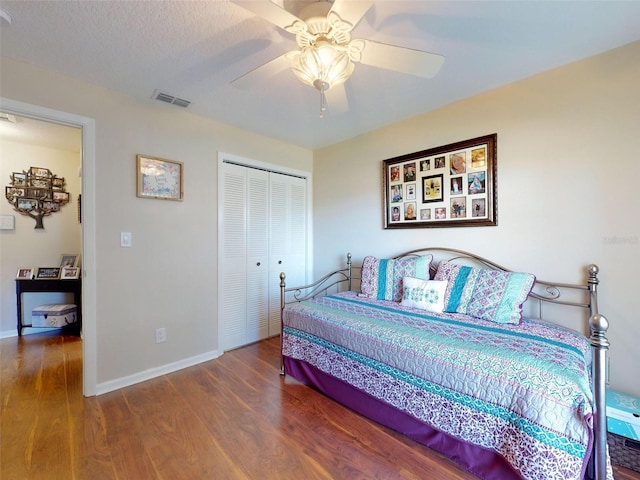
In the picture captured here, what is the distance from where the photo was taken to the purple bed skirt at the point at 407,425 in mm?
1351

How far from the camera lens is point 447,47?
5.74 ft

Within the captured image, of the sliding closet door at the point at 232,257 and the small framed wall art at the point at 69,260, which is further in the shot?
the small framed wall art at the point at 69,260

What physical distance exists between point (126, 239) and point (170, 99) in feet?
4.02

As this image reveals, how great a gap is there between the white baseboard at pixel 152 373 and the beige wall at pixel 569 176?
2393mm

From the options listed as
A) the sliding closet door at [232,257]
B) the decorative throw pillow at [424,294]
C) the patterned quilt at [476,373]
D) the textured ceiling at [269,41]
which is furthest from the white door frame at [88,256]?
the decorative throw pillow at [424,294]

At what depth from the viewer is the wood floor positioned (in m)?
1.44

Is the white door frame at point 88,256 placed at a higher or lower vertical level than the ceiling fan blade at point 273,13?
lower

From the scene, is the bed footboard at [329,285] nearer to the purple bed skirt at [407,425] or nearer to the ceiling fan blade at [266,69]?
the purple bed skirt at [407,425]

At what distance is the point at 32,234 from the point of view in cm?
355

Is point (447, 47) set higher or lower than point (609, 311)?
higher

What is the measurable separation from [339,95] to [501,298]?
1709 millimetres

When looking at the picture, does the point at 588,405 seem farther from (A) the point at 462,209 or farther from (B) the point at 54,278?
(B) the point at 54,278

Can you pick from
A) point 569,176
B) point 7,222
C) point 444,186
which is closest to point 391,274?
point 444,186

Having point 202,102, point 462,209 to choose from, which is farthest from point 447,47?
point 202,102
